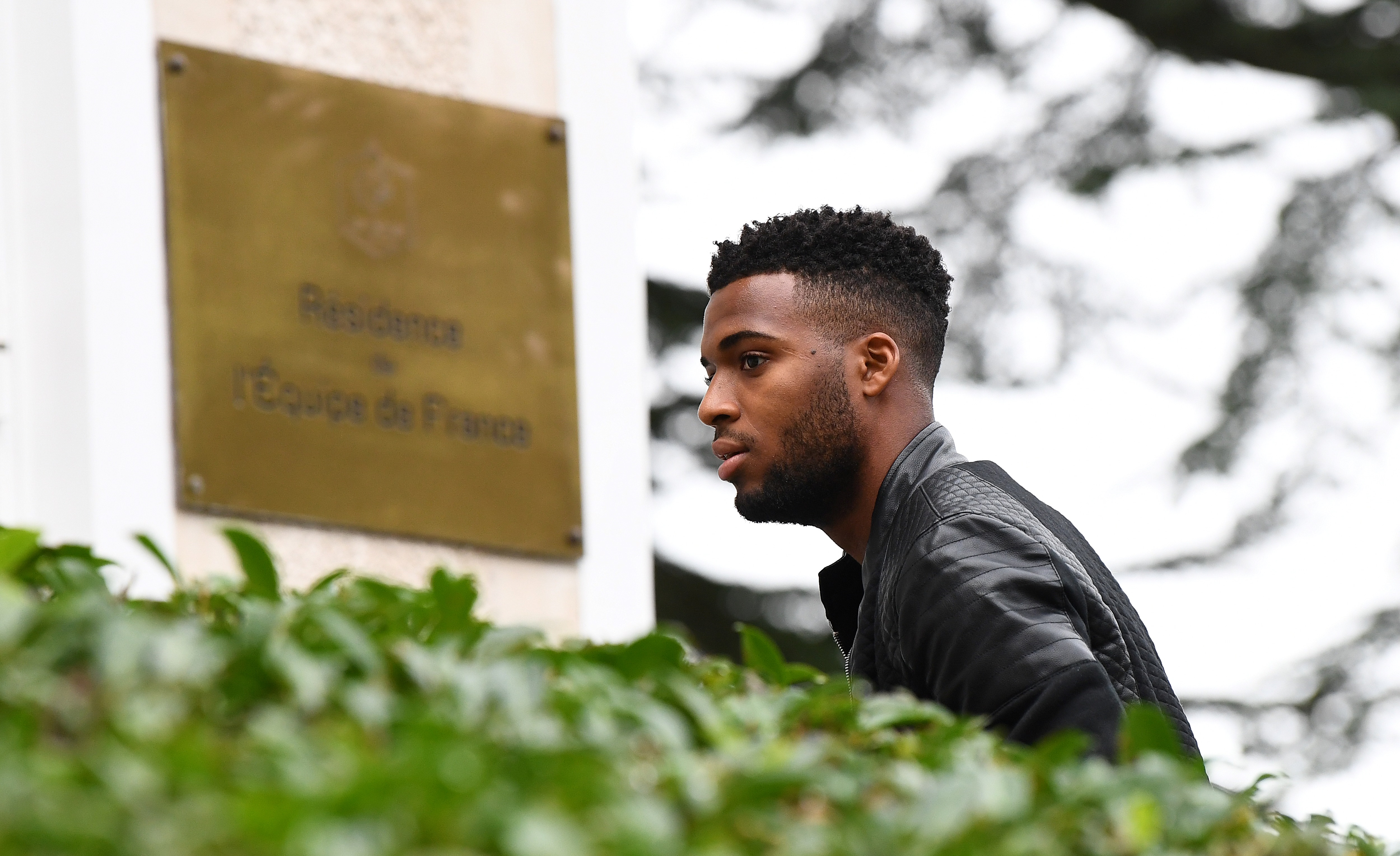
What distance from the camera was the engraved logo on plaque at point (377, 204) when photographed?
425 centimetres

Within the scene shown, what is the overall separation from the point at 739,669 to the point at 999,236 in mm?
8515

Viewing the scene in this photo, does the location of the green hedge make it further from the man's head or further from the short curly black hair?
the short curly black hair

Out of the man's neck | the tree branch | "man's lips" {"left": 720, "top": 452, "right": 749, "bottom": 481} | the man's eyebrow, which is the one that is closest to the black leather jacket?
the man's neck

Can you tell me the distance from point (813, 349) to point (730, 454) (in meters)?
0.24

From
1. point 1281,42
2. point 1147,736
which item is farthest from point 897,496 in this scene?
point 1281,42

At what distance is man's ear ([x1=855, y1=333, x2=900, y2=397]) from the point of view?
11.7 feet

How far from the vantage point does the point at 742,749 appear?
1.39m

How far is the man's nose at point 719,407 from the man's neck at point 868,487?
0.78 feet

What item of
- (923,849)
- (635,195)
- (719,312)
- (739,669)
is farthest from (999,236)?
(923,849)

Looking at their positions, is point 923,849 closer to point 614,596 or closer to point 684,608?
point 614,596

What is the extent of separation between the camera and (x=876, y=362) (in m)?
3.60

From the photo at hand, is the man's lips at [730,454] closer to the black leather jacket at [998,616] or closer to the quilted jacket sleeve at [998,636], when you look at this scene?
the black leather jacket at [998,616]

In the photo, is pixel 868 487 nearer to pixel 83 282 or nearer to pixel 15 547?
pixel 83 282

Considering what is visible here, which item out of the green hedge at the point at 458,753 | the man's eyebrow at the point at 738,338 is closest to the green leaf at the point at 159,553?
the green hedge at the point at 458,753
